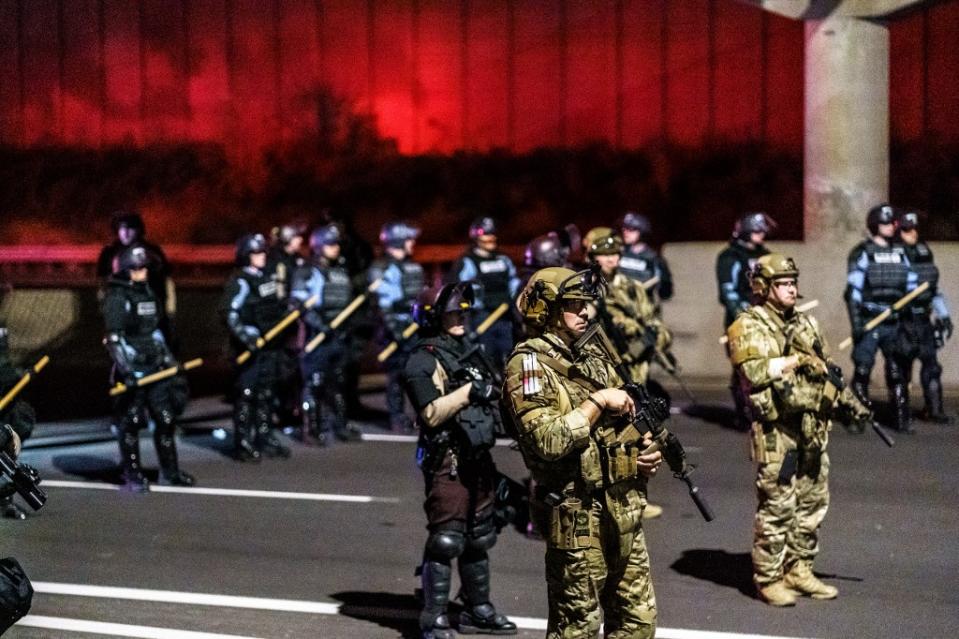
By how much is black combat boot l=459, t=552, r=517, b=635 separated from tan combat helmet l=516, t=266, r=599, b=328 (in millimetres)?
1874

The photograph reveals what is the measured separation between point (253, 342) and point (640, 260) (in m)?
3.51

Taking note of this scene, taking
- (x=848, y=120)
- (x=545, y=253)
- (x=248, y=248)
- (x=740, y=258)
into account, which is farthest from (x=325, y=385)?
(x=848, y=120)

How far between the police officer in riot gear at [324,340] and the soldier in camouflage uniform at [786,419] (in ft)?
18.8

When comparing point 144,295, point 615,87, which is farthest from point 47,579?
point 615,87

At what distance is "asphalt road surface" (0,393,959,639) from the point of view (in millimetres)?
7902

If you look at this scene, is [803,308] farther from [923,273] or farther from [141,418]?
[141,418]

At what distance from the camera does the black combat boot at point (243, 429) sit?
491 inches

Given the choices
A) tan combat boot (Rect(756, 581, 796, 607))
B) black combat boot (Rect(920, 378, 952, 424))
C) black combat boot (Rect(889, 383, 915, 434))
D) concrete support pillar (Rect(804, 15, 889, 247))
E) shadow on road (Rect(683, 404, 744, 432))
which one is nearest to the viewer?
tan combat boot (Rect(756, 581, 796, 607))

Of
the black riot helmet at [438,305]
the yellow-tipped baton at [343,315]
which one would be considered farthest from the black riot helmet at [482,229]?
the black riot helmet at [438,305]

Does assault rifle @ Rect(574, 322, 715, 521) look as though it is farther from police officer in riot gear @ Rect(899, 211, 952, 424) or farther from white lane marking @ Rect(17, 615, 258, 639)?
police officer in riot gear @ Rect(899, 211, 952, 424)

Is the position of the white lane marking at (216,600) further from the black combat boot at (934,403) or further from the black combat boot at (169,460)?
the black combat boot at (934,403)

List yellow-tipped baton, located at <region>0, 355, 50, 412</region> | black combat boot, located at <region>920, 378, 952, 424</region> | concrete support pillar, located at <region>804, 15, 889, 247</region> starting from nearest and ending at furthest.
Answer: yellow-tipped baton, located at <region>0, 355, 50, 412</region>, black combat boot, located at <region>920, 378, 952, 424</region>, concrete support pillar, located at <region>804, 15, 889, 247</region>

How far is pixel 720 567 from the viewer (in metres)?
8.91

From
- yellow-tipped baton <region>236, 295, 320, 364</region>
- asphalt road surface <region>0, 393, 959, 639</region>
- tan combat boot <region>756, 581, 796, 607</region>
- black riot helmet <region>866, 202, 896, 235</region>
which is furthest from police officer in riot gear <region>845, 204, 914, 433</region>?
tan combat boot <region>756, 581, 796, 607</region>
